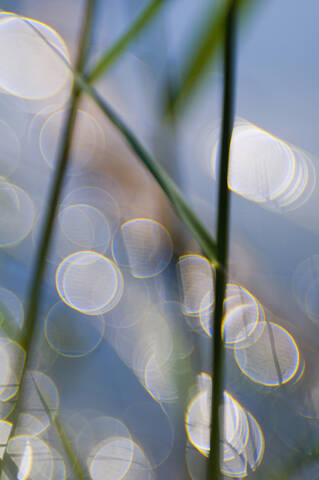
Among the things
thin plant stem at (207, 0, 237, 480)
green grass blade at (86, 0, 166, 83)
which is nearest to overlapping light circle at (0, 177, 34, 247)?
green grass blade at (86, 0, 166, 83)

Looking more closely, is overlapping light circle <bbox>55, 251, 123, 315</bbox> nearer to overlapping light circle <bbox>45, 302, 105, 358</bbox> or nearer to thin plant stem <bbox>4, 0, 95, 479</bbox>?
overlapping light circle <bbox>45, 302, 105, 358</bbox>

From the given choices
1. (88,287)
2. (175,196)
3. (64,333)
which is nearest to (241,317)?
(175,196)

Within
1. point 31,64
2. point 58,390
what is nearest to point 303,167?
point 31,64

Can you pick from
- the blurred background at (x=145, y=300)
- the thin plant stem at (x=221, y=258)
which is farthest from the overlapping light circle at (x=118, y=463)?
the thin plant stem at (x=221, y=258)

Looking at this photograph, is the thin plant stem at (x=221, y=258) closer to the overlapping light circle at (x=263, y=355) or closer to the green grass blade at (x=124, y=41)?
the green grass blade at (x=124, y=41)

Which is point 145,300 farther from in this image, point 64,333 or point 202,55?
point 202,55

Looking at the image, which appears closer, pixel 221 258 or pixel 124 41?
pixel 221 258
